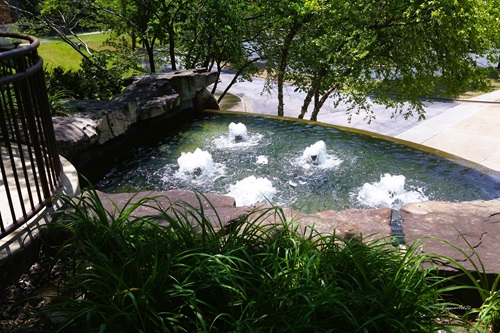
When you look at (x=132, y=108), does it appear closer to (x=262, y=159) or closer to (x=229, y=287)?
(x=262, y=159)

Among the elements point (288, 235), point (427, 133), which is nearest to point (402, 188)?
point (288, 235)

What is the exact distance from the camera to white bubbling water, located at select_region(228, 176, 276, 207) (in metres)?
→ 6.05

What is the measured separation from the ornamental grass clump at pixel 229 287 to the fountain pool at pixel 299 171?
2.53 meters

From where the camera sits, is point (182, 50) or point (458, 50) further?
point (182, 50)

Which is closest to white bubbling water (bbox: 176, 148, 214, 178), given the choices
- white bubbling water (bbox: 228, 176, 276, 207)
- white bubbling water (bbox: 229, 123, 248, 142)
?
white bubbling water (bbox: 228, 176, 276, 207)

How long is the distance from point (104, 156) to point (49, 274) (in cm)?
453

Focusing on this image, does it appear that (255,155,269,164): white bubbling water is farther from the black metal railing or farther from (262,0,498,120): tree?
(262,0,498,120): tree

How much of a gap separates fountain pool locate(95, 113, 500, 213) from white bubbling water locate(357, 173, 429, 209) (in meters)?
0.01

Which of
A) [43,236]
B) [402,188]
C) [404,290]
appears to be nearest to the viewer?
[404,290]

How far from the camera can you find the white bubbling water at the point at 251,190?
238 inches

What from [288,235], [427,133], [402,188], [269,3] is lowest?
[427,133]

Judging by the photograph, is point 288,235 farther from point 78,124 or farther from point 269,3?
point 269,3

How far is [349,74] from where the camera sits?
11.6 m

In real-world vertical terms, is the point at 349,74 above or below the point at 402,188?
above
